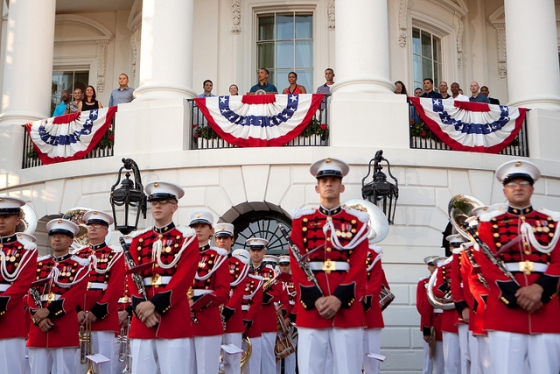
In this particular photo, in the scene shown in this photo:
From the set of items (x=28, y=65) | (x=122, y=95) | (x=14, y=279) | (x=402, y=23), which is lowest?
(x=14, y=279)

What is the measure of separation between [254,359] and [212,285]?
3.42 metres

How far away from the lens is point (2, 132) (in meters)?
19.2

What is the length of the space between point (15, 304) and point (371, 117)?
9201 millimetres

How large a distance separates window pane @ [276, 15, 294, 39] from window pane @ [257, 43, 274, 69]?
13.3 inches

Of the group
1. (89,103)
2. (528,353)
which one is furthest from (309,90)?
(528,353)

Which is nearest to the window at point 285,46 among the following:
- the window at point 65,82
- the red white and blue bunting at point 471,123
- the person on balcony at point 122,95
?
the person on balcony at point 122,95

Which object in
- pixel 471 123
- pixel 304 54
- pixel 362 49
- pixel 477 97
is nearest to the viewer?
pixel 362 49

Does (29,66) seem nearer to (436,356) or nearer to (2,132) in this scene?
(2,132)

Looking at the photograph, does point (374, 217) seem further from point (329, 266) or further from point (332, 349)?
point (332, 349)

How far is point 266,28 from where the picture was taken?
21078 millimetres

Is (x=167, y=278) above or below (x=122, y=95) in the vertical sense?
below

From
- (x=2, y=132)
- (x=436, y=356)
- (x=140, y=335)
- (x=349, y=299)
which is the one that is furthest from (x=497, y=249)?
(x=2, y=132)

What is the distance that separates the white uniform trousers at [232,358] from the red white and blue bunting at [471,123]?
7249mm

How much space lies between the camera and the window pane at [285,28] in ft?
68.9
